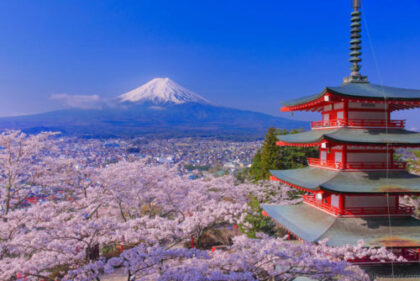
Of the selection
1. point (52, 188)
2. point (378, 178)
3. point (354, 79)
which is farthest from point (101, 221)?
point (354, 79)

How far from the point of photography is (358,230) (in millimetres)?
8719

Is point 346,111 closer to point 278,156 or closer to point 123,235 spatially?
point 123,235

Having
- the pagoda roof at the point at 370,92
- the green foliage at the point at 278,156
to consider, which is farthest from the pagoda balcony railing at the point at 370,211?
the green foliage at the point at 278,156

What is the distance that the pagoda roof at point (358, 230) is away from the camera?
26.8 ft

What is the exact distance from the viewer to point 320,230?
8.88m

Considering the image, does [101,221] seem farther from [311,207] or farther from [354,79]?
[354,79]

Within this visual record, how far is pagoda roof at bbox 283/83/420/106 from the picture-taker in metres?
9.05

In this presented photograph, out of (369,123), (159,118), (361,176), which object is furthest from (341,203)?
(159,118)

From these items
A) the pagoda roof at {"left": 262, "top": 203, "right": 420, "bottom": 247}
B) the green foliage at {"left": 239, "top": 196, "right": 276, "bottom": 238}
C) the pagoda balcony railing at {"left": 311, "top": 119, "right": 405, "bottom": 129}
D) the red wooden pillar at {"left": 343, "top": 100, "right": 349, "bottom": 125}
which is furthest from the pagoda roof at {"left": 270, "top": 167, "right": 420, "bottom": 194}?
the green foliage at {"left": 239, "top": 196, "right": 276, "bottom": 238}

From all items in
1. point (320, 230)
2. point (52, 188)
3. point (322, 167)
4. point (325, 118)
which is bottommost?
point (320, 230)

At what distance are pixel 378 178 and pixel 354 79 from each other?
162 inches

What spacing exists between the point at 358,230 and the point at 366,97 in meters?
4.31

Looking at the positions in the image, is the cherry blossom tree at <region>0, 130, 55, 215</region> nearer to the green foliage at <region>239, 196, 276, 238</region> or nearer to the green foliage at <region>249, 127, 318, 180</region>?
the green foliage at <region>239, 196, 276, 238</region>

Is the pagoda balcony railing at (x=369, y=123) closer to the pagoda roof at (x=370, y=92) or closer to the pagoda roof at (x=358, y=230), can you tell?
the pagoda roof at (x=370, y=92)
